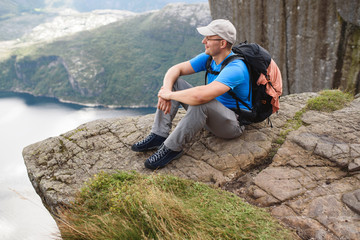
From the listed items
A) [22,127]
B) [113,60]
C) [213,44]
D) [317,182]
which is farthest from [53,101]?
[317,182]

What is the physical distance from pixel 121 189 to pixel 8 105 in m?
125

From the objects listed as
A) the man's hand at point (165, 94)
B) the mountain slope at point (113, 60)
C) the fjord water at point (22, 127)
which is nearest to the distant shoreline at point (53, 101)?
the fjord water at point (22, 127)

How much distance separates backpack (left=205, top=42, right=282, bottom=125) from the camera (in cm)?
339

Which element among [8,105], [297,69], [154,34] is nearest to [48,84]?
[8,105]

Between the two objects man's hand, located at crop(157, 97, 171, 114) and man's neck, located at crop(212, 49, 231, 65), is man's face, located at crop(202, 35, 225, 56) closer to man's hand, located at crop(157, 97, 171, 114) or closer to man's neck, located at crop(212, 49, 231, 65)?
man's neck, located at crop(212, 49, 231, 65)

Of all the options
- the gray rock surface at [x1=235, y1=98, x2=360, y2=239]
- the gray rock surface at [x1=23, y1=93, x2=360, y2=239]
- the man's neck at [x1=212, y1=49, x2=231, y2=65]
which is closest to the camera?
the gray rock surface at [x1=235, y1=98, x2=360, y2=239]

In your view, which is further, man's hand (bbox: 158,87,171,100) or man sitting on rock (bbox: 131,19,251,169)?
man's hand (bbox: 158,87,171,100)

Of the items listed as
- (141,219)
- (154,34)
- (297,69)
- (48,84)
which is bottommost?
(48,84)

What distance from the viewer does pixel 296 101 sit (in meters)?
5.36

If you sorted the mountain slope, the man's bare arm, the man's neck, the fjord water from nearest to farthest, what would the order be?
the man's bare arm
the man's neck
the fjord water
the mountain slope

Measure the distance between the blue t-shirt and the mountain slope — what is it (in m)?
111

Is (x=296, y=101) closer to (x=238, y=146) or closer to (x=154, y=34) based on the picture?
(x=238, y=146)

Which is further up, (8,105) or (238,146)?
(238,146)

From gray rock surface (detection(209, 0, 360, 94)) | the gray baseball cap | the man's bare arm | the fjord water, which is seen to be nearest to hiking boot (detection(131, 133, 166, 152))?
the man's bare arm
